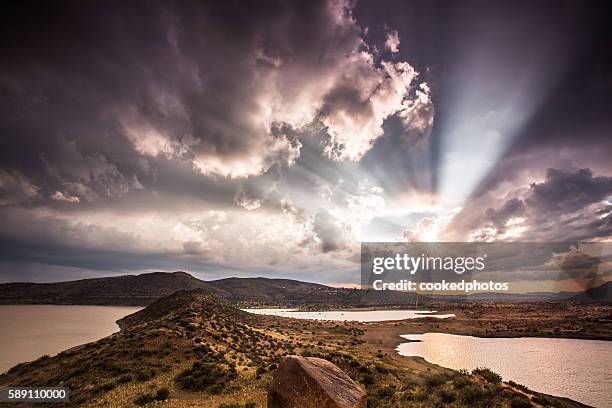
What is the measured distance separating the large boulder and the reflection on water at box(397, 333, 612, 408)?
26653 millimetres

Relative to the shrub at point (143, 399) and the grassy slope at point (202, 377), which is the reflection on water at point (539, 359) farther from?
the shrub at point (143, 399)

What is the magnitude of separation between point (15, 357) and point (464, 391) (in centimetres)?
6046

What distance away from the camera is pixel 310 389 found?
11914 millimetres

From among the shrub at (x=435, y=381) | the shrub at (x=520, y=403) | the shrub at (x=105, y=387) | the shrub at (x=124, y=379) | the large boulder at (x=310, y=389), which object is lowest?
the shrub at (x=105, y=387)

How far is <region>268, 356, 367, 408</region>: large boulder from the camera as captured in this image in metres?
11.7

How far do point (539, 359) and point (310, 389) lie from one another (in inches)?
1845

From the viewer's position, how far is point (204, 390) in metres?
21.8

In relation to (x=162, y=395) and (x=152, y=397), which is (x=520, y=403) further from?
(x=152, y=397)

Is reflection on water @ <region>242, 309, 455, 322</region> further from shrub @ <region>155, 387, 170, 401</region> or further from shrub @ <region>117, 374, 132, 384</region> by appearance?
shrub @ <region>155, 387, 170, 401</region>

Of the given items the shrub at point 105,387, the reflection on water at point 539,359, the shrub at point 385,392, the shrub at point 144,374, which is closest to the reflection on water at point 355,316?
the reflection on water at point 539,359

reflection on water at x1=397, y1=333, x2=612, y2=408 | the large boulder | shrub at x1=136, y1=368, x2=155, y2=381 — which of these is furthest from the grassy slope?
the large boulder

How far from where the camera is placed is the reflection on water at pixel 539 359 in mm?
29312

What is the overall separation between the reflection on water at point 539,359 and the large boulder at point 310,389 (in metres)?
26.7

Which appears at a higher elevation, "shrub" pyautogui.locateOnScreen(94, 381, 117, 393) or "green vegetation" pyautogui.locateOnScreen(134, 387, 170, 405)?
"green vegetation" pyautogui.locateOnScreen(134, 387, 170, 405)
